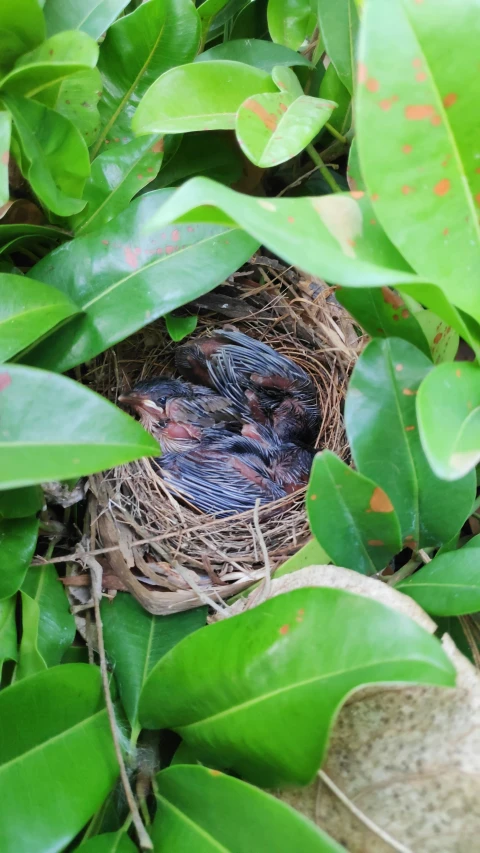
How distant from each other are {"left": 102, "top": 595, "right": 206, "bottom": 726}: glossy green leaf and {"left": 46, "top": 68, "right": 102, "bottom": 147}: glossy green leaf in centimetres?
59

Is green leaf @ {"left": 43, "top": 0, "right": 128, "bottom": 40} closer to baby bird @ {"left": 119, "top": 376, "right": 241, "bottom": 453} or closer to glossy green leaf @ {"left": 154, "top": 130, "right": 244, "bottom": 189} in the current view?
glossy green leaf @ {"left": 154, "top": 130, "right": 244, "bottom": 189}

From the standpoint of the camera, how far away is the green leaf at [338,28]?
0.70 m

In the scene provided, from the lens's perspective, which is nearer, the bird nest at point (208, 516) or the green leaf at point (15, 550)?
the green leaf at point (15, 550)

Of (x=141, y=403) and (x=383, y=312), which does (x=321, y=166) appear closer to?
→ (x=383, y=312)

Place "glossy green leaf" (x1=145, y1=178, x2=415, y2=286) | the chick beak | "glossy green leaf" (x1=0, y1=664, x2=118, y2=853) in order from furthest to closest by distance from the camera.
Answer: the chick beak → "glossy green leaf" (x1=0, y1=664, x2=118, y2=853) → "glossy green leaf" (x1=145, y1=178, x2=415, y2=286)

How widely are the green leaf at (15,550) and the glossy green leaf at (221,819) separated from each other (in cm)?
25

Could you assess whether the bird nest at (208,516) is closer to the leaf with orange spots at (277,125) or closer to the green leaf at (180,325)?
the green leaf at (180,325)

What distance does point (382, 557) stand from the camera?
0.58 m

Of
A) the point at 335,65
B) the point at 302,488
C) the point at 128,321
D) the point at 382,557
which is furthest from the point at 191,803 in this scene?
the point at 335,65

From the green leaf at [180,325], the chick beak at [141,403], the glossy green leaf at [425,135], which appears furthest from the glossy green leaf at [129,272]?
the chick beak at [141,403]

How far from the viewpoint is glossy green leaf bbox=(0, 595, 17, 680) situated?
1.96ft

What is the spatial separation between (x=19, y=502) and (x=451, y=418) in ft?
1.50

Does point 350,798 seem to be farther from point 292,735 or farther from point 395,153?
point 395,153

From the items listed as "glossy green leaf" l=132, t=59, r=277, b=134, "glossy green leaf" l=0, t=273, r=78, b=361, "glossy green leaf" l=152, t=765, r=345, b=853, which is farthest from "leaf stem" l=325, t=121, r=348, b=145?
"glossy green leaf" l=152, t=765, r=345, b=853
